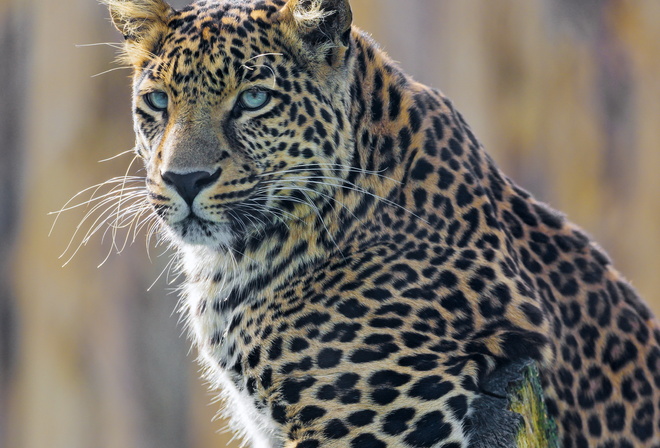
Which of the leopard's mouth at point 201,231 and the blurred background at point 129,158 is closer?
the leopard's mouth at point 201,231

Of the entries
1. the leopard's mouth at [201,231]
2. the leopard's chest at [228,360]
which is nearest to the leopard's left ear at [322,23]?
the leopard's mouth at [201,231]

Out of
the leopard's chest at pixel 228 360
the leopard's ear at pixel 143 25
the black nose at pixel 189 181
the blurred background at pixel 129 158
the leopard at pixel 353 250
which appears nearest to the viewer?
the leopard at pixel 353 250

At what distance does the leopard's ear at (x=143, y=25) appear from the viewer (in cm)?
514

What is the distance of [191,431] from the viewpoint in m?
12.4

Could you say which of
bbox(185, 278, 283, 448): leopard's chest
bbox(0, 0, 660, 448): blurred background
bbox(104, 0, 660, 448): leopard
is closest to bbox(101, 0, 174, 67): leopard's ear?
bbox(104, 0, 660, 448): leopard

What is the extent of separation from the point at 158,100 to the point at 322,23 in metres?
0.94

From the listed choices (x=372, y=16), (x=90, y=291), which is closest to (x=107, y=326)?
(x=90, y=291)

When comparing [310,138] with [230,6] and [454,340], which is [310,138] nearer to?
[230,6]

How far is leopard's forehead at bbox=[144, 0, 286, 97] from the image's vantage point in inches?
187

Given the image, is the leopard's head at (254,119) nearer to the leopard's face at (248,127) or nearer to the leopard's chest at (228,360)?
the leopard's face at (248,127)

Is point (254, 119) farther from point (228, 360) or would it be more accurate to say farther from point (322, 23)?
point (228, 360)

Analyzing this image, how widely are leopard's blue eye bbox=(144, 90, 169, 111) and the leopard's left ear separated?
2.41 feet

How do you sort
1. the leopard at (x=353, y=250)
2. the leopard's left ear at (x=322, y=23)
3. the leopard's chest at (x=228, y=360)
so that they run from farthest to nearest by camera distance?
1. the leopard's chest at (x=228, y=360)
2. the leopard's left ear at (x=322, y=23)
3. the leopard at (x=353, y=250)

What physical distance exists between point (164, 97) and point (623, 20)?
9132mm
